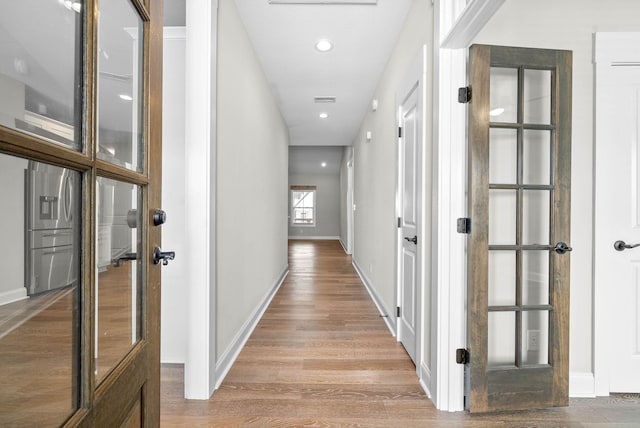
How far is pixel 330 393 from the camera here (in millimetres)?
1860

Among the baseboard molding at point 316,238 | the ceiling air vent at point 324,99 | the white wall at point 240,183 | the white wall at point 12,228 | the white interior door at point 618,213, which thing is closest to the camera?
the white wall at point 12,228

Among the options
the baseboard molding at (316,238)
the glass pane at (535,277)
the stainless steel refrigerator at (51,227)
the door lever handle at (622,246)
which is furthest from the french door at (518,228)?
the baseboard molding at (316,238)

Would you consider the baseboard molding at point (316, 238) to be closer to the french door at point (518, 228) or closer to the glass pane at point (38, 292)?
the french door at point (518, 228)

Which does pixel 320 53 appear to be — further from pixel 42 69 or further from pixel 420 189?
pixel 42 69

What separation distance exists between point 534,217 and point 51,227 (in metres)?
2.07

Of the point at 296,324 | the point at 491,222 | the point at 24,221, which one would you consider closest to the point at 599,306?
the point at 491,222

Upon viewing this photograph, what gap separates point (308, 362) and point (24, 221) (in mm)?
2056

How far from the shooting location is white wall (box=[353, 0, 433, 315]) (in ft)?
7.24

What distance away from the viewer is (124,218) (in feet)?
2.78

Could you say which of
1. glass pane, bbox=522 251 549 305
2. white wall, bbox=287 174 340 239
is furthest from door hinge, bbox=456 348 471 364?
white wall, bbox=287 174 340 239

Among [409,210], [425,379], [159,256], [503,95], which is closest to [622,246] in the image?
[503,95]

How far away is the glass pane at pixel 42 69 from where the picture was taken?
48 cm

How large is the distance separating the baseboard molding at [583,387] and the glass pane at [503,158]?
4.03 ft

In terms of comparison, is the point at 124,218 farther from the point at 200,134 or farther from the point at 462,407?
the point at 462,407
